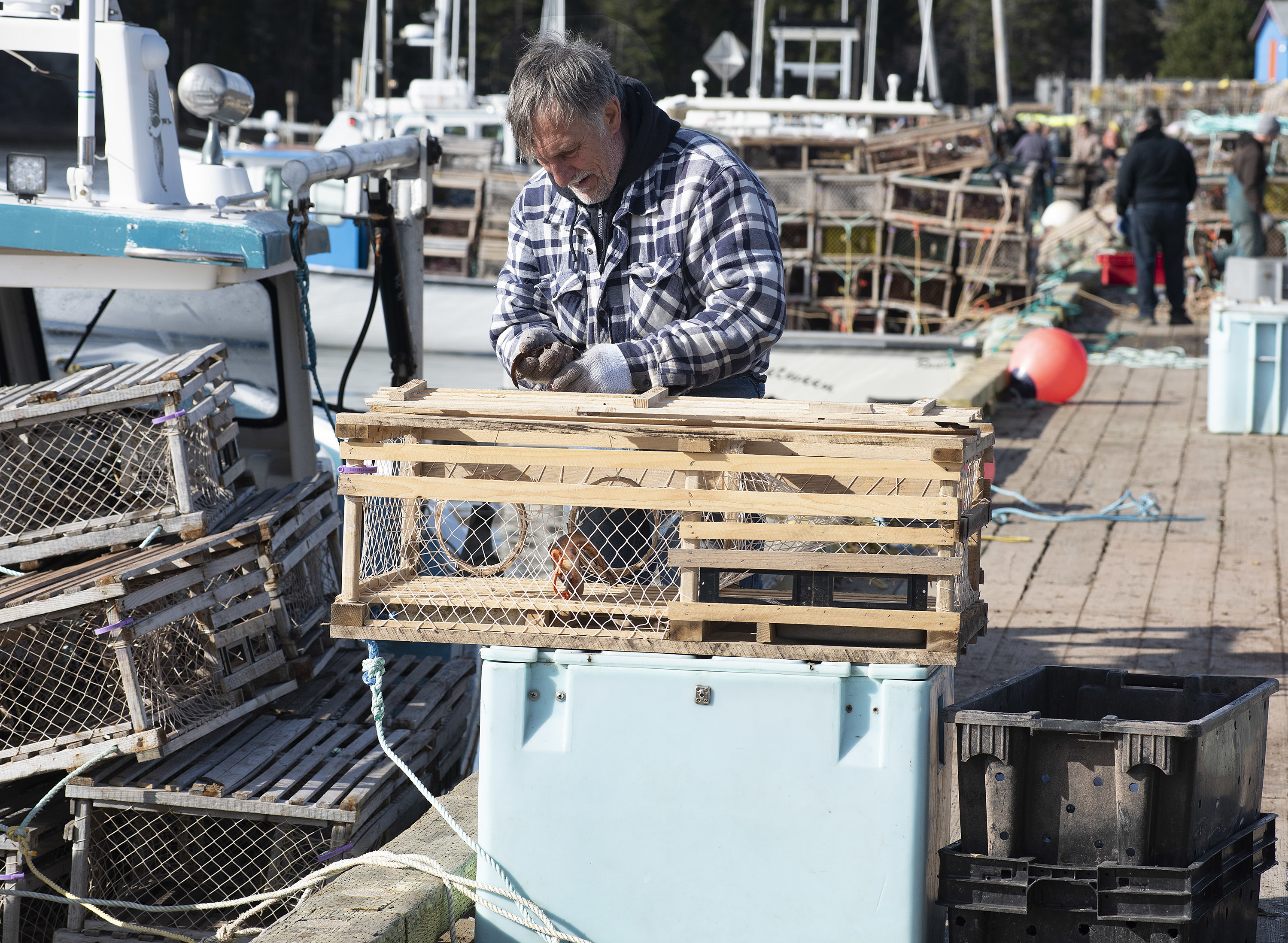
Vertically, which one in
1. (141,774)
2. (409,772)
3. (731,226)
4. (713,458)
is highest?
(731,226)

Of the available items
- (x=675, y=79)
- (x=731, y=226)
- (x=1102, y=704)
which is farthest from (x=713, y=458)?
(x=675, y=79)

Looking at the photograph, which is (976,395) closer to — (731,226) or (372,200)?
(372,200)

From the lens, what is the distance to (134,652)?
358 cm

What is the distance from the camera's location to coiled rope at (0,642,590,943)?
2625mm

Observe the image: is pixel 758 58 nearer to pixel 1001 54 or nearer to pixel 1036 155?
pixel 1036 155

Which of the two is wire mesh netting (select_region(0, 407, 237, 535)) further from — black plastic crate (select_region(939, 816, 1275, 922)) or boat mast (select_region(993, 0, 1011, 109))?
boat mast (select_region(993, 0, 1011, 109))

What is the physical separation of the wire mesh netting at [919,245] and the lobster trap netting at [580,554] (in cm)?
1231

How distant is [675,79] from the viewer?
66.6m

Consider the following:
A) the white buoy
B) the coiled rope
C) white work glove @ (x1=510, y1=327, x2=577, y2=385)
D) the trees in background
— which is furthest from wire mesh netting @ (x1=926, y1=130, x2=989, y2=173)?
the trees in background

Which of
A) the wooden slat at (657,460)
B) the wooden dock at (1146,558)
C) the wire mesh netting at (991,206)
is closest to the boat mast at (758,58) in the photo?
the wire mesh netting at (991,206)

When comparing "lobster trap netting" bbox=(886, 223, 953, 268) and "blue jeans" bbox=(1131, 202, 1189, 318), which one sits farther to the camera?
"lobster trap netting" bbox=(886, 223, 953, 268)

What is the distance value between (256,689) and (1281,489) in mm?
6081

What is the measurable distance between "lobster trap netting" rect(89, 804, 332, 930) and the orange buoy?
768 centimetres

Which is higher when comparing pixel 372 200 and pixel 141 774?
pixel 372 200
